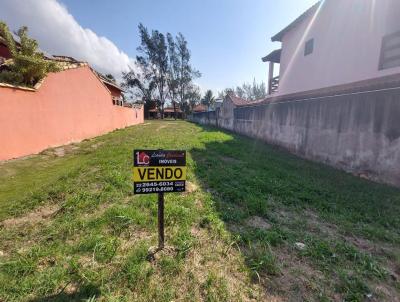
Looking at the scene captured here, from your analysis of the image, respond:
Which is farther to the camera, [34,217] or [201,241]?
[34,217]

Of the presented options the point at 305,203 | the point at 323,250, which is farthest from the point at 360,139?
the point at 323,250

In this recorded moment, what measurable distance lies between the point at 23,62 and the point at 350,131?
10.1 m

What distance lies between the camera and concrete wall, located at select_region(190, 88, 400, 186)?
17.0 feet

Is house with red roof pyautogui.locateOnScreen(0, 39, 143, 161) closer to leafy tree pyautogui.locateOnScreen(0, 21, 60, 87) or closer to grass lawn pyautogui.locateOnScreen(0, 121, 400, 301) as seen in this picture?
leafy tree pyautogui.locateOnScreen(0, 21, 60, 87)

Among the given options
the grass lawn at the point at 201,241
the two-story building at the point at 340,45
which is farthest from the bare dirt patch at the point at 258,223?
the two-story building at the point at 340,45

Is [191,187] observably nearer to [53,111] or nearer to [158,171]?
[158,171]

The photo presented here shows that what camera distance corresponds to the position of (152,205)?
350cm

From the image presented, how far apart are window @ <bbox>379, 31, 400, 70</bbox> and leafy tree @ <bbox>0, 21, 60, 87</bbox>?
11.8 m

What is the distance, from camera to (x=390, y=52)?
25.8 ft

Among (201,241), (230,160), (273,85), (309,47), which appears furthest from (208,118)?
(201,241)

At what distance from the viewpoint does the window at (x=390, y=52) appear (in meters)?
7.65

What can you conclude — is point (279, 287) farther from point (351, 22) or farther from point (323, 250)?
point (351, 22)

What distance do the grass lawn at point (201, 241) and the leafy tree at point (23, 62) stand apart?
3839mm

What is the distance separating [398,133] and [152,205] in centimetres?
557
